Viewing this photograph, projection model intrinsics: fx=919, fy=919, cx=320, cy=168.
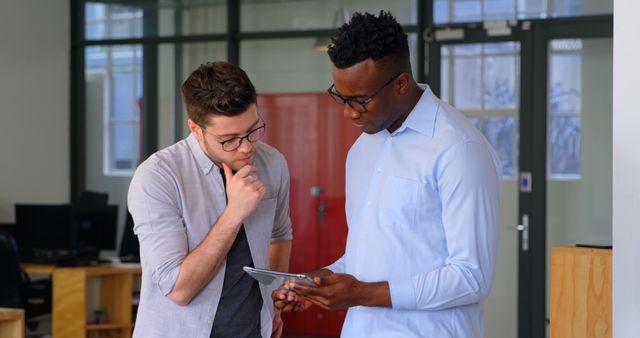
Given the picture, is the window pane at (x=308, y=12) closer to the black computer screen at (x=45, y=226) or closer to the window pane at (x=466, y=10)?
the window pane at (x=466, y=10)

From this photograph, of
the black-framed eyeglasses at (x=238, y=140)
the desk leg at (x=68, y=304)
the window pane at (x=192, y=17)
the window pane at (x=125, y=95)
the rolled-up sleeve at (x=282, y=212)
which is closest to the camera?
the black-framed eyeglasses at (x=238, y=140)

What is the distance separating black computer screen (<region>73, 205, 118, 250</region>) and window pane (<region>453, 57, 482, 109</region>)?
112 inches

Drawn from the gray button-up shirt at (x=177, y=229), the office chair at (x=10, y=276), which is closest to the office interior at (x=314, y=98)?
the office chair at (x=10, y=276)

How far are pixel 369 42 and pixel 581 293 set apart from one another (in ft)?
3.88

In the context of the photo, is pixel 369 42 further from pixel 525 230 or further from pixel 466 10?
pixel 466 10

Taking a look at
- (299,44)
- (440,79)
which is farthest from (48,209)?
(440,79)

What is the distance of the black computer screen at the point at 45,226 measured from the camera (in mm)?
7289

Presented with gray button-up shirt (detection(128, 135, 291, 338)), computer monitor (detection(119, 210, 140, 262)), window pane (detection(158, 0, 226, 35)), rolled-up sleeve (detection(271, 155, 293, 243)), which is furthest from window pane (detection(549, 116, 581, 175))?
gray button-up shirt (detection(128, 135, 291, 338))

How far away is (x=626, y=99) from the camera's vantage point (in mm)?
2318

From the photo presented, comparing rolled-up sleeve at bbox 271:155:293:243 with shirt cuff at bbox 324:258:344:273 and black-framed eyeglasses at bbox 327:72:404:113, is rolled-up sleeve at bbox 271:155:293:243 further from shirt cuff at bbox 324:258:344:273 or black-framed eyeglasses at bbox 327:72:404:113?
black-framed eyeglasses at bbox 327:72:404:113

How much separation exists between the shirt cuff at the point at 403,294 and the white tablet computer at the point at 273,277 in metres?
0.18

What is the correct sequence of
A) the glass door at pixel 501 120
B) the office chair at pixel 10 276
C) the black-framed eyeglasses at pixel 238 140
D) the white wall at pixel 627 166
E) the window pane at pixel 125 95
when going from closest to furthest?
1. the white wall at pixel 627 166
2. the black-framed eyeglasses at pixel 238 140
3. the office chair at pixel 10 276
4. the glass door at pixel 501 120
5. the window pane at pixel 125 95

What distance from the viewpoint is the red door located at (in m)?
7.60

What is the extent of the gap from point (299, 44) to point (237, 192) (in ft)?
18.0
